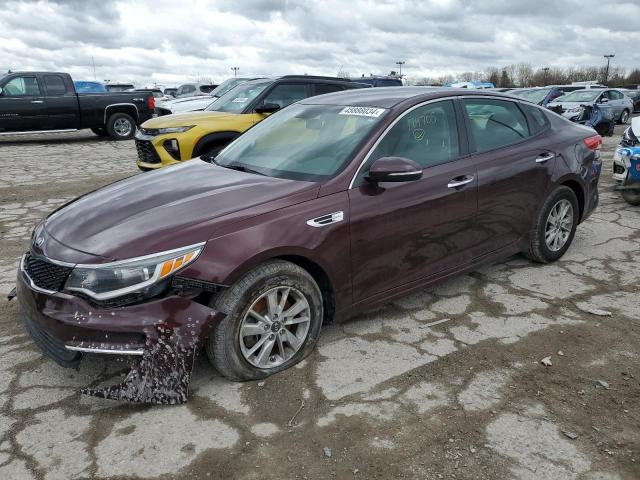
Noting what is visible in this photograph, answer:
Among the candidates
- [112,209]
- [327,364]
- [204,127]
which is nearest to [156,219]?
[112,209]

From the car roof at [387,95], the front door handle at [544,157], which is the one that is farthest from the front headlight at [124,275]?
the front door handle at [544,157]

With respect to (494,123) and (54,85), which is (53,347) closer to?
(494,123)

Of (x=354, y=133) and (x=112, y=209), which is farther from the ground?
(x=354, y=133)

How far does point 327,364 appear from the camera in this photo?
3.27 m

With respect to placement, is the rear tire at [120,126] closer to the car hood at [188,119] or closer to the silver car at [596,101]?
the car hood at [188,119]

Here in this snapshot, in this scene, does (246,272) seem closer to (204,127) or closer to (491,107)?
(491,107)

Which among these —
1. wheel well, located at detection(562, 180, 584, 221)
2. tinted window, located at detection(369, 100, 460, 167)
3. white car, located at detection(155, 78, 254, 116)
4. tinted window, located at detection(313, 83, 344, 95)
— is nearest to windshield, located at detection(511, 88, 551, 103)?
white car, located at detection(155, 78, 254, 116)

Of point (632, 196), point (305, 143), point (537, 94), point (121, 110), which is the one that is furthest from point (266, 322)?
point (537, 94)

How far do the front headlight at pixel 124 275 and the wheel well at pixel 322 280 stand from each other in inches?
26.3

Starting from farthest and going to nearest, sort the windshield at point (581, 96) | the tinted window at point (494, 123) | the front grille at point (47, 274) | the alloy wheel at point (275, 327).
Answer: the windshield at point (581, 96) → the tinted window at point (494, 123) → the alloy wheel at point (275, 327) → the front grille at point (47, 274)

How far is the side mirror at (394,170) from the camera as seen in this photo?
323 centimetres

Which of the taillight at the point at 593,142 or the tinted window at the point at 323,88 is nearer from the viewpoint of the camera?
the taillight at the point at 593,142

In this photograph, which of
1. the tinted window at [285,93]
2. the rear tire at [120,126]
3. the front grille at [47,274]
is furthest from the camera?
the rear tire at [120,126]

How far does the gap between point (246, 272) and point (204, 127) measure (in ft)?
16.9
